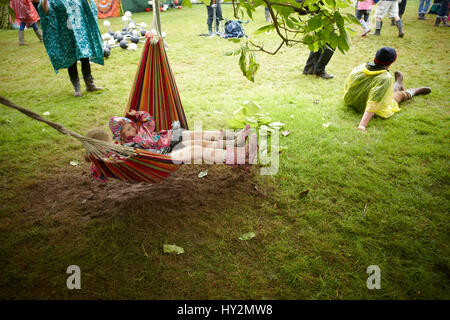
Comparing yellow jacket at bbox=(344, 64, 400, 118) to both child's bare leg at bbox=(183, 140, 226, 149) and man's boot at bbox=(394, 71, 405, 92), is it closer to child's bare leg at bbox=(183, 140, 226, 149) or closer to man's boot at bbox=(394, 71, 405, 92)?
man's boot at bbox=(394, 71, 405, 92)

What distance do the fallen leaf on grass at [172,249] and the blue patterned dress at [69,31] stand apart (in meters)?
2.75

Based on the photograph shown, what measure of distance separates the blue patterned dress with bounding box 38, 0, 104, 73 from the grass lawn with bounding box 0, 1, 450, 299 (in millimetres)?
613

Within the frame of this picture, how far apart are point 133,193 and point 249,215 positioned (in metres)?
0.95

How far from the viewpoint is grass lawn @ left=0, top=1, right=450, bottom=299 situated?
1.43 meters

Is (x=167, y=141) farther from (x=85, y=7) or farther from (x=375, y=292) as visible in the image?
(x=85, y=7)

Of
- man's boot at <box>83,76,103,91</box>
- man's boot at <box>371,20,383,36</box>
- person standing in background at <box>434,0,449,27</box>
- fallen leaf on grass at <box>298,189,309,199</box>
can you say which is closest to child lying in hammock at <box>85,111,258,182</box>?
fallen leaf on grass at <box>298,189,309,199</box>

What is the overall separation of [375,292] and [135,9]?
44.0 ft

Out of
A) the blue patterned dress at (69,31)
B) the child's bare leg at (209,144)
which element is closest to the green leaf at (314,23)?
the child's bare leg at (209,144)

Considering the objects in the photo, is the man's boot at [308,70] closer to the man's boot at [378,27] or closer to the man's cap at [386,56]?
the man's cap at [386,56]

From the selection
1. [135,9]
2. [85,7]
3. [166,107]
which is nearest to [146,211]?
[166,107]

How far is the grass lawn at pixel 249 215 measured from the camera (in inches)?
56.4

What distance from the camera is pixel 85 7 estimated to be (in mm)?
3145

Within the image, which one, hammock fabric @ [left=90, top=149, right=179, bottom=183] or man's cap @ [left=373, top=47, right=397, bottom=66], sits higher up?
man's cap @ [left=373, top=47, right=397, bottom=66]

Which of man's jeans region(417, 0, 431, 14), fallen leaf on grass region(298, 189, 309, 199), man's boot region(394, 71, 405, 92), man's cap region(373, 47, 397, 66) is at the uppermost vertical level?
man's jeans region(417, 0, 431, 14)
